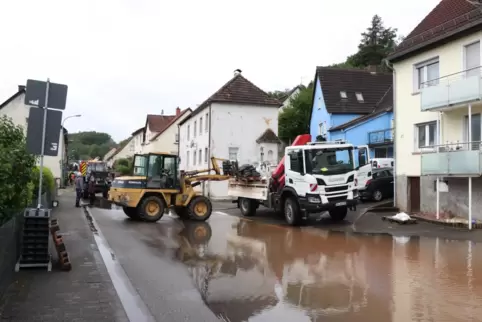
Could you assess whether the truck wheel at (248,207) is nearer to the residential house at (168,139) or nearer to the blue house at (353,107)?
the blue house at (353,107)

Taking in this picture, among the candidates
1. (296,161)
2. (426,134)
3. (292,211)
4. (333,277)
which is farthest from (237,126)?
(333,277)

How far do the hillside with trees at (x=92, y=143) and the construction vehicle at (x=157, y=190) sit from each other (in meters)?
91.5

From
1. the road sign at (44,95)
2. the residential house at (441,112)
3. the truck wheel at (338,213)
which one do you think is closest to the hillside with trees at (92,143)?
the residential house at (441,112)

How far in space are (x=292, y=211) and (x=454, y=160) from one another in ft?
18.6

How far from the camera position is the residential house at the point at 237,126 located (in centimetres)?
3484

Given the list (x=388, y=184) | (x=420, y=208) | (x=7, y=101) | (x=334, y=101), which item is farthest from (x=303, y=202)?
(x=7, y=101)

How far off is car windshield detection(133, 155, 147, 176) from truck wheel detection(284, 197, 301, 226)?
546 centimetres

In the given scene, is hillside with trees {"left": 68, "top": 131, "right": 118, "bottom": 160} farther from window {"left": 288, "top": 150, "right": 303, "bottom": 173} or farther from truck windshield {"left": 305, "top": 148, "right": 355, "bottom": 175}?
truck windshield {"left": 305, "top": 148, "right": 355, "bottom": 175}

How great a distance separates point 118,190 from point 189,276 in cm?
966

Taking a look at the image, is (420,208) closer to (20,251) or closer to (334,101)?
(20,251)

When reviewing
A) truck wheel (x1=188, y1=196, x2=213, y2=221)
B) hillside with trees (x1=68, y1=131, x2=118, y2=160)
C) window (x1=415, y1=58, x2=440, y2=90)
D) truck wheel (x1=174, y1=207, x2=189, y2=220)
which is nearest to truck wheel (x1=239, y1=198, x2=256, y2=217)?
truck wheel (x1=188, y1=196, x2=213, y2=221)

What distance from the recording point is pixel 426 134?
1875cm

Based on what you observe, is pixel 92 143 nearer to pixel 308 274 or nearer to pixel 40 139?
pixel 40 139

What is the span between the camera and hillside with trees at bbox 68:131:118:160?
366ft
